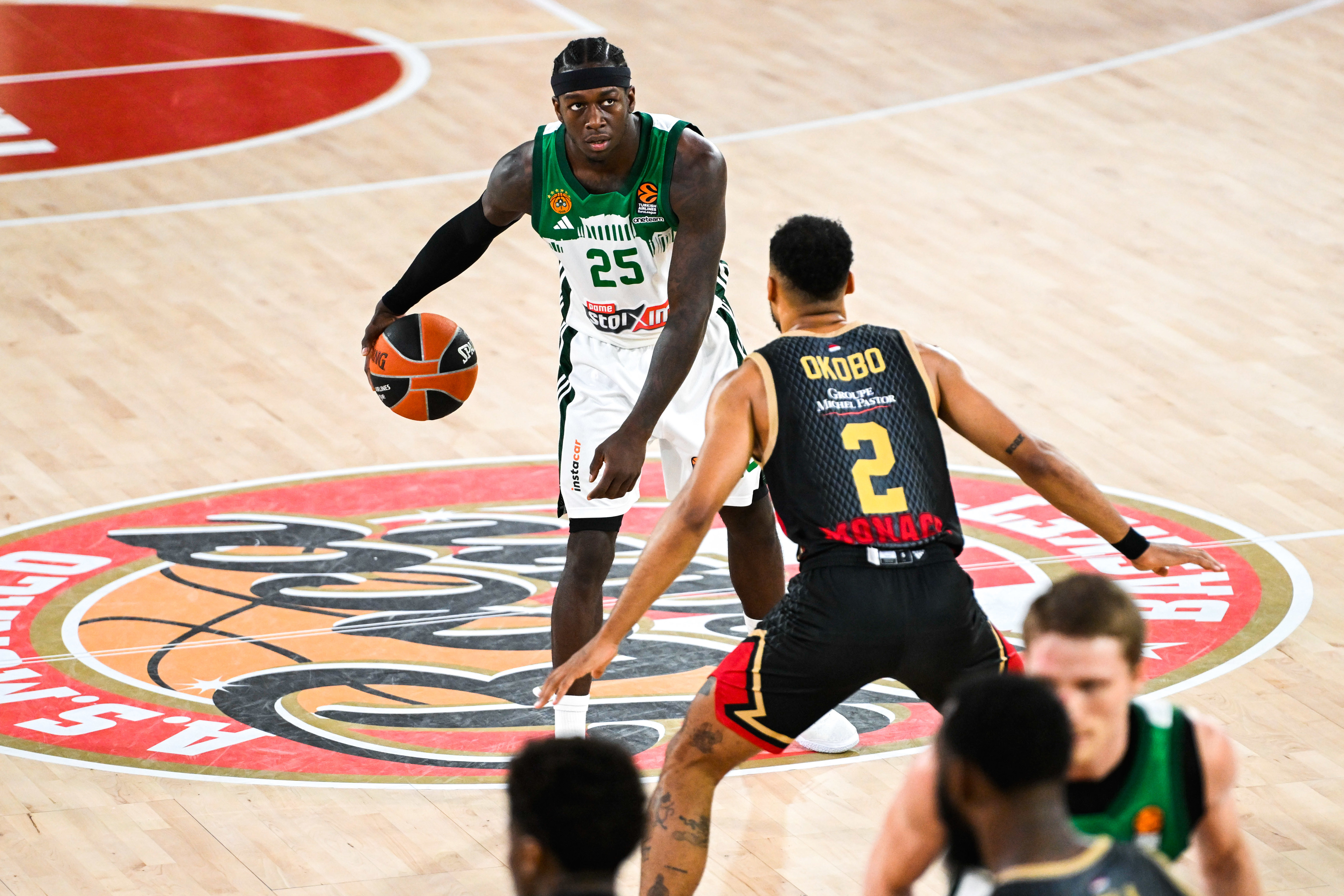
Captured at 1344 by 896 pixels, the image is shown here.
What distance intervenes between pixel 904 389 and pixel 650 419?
1.12 m

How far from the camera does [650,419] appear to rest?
5430 mm

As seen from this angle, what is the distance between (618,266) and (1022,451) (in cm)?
170

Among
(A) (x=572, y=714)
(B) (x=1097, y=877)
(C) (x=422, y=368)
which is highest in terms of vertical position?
(B) (x=1097, y=877)

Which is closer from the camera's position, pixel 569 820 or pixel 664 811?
pixel 569 820

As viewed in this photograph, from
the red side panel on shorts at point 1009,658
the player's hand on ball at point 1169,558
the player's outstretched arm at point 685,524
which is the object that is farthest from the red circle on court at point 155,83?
the player's hand on ball at point 1169,558

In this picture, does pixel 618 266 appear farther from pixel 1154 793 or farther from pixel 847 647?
pixel 1154 793

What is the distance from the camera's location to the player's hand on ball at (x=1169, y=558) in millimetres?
4473

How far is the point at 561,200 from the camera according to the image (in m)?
5.72

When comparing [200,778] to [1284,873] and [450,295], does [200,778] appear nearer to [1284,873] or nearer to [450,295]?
[1284,873]

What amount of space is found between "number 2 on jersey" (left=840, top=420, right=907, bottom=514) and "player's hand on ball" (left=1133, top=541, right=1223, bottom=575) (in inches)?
23.2

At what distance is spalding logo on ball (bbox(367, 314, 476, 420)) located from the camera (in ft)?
21.7

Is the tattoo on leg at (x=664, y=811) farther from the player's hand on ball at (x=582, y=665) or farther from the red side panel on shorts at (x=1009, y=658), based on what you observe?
the red side panel on shorts at (x=1009, y=658)

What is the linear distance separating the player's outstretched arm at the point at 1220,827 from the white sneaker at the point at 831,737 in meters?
2.67

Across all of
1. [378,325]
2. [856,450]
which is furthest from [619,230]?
[856,450]
